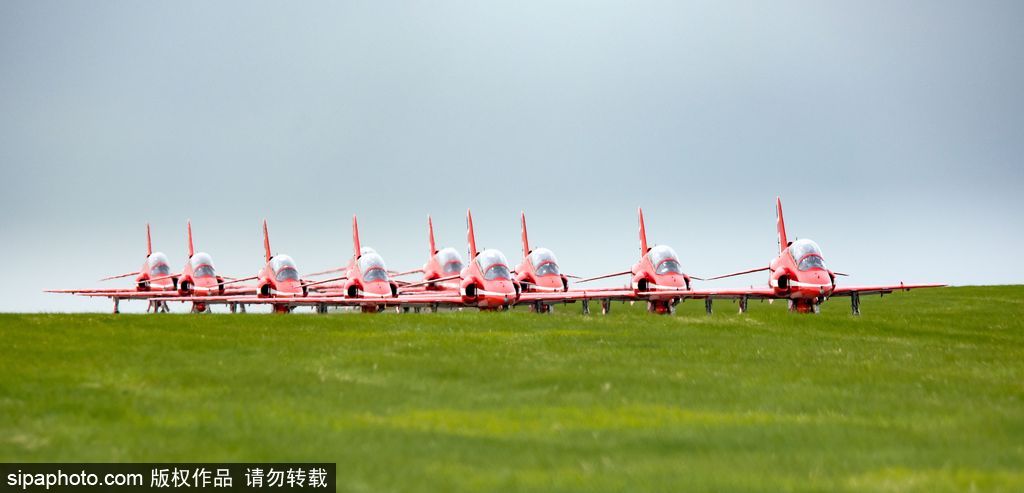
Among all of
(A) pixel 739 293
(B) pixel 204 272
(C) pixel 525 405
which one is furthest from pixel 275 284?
(C) pixel 525 405

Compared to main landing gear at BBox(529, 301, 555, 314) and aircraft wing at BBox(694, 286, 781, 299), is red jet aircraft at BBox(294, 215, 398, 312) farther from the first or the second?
aircraft wing at BBox(694, 286, 781, 299)

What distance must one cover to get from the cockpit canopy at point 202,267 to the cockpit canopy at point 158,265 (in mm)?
10449

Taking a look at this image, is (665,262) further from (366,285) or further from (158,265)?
(158,265)

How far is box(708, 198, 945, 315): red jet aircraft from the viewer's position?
188ft

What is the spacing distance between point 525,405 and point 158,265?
8809cm

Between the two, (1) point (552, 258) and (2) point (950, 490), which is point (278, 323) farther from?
(1) point (552, 258)

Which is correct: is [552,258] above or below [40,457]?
above

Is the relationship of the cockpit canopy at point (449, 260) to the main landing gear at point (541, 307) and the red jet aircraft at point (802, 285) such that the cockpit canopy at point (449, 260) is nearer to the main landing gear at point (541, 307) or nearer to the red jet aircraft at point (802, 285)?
the main landing gear at point (541, 307)

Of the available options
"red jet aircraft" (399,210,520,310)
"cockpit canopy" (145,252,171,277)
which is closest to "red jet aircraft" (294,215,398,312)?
"red jet aircraft" (399,210,520,310)

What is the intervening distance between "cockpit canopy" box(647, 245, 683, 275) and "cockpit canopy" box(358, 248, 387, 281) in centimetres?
1740

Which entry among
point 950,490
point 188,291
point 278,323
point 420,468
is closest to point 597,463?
point 420,468

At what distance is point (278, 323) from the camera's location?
113 ft

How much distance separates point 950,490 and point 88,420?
1245 centimetres

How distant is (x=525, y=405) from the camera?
739 inches
